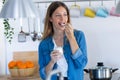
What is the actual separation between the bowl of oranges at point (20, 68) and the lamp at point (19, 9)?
1135 millimetres

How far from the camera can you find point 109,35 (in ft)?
8.52

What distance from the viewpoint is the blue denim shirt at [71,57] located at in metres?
1.63

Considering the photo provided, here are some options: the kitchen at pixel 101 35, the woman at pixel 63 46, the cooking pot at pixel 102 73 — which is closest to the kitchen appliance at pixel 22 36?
the kitchen at pixel 101 35

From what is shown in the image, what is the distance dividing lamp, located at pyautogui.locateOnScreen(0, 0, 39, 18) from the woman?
0.19 metres

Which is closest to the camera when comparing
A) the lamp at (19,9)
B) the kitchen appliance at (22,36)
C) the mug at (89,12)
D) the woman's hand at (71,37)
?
the lamp at (19,9)

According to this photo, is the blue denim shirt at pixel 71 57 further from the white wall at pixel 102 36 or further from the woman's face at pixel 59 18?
the white wall at pixel 102 36

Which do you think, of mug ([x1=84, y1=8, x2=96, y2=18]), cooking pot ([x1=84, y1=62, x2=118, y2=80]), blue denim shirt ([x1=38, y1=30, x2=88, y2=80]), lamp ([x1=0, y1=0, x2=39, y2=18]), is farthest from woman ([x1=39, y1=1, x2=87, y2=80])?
mug ([x1=84, y1=8, x2=96, y2=18])

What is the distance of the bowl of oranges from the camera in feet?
8.51

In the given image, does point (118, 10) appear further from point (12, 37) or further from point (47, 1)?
point (12, 37)

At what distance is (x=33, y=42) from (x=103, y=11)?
733mm

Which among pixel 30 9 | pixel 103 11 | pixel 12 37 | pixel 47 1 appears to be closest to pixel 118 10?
pixel 30 9

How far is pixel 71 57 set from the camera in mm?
1646

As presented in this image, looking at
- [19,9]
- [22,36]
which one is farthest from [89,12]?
[19,9]

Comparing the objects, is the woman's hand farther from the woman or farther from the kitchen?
the kitchen
